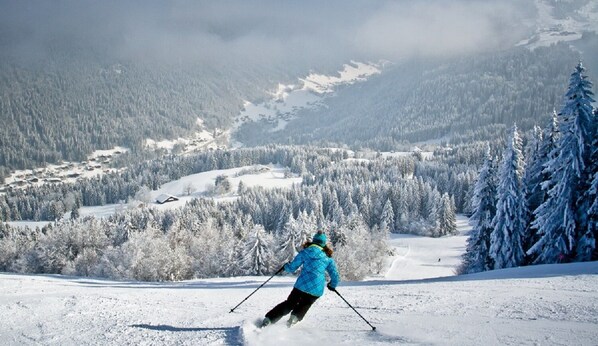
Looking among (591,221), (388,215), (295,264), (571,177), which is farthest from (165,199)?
(295,264)

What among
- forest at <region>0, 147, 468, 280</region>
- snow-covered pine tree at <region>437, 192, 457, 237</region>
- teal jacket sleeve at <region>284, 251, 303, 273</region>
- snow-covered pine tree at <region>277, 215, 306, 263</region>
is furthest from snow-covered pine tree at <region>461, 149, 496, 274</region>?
snow-covered pine tree at <region>437, 192, 457, 237</region>

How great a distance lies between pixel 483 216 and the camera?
121ft

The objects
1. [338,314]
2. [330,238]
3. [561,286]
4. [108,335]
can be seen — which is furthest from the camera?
[330,238]

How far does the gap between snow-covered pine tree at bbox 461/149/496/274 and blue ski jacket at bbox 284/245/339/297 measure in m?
31.1

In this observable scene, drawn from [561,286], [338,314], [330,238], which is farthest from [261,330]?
[330,238]

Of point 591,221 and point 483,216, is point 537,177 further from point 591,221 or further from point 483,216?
point 591,221

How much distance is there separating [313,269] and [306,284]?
37 cm

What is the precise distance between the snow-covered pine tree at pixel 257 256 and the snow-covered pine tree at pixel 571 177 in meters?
36.5

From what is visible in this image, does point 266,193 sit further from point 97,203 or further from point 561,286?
point 561,286

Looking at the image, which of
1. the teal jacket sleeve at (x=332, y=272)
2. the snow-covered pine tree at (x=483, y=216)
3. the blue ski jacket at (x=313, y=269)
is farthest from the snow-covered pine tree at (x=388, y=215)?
the blue ski jacket at (x=313, y=269)

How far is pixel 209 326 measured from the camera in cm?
948

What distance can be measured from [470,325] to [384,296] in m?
5.00

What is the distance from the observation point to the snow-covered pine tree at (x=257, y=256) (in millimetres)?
54688

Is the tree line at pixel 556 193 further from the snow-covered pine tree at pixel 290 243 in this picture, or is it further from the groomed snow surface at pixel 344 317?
the snow-covered pine tree at pixel 290 243
